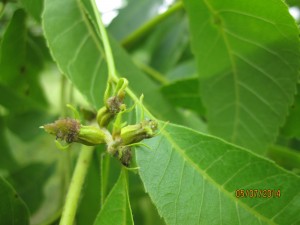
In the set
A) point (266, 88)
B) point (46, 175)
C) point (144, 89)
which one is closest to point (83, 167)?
point (144, 89)

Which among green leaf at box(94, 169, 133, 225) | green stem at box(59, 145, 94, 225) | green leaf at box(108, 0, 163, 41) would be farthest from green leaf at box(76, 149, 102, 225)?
green leaf at box(108, 0, 163, 41)

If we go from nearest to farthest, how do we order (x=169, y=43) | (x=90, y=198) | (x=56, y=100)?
(x=90, y=198) → (x=169, y=43) → (x=56, y=100)

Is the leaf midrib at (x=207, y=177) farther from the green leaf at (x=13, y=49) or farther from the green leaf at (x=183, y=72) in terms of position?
the green leaf at (x=183, y=72)

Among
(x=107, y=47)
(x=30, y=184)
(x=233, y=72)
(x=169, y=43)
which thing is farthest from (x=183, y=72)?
(x=107, y=47)

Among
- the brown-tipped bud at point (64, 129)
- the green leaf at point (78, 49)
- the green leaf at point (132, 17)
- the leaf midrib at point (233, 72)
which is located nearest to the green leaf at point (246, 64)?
the leaf midrib at point (233, 72)

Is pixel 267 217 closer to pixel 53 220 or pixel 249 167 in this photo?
pixel 249 167
